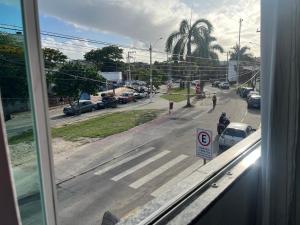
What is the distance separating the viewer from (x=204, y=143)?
1790 mm

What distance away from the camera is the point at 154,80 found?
4.32ft

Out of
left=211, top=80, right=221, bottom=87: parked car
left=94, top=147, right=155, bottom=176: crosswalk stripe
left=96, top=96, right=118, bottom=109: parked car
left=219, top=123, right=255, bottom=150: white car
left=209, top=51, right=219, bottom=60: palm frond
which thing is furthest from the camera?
left=209, top=51, right=219, bottom=60: palm frond

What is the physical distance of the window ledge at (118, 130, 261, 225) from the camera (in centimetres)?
93

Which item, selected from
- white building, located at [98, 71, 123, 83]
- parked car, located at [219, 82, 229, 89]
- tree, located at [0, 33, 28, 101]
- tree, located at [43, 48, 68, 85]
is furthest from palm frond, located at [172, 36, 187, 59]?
tree, located at [0, 33, 28, 101]

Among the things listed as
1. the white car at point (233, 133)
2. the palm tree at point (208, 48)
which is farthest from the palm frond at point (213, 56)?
the white car at point (233, 133)

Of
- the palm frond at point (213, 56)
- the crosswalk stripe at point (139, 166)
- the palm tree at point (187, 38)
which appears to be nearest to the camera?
the crosswalk stripe at point (139, 166)

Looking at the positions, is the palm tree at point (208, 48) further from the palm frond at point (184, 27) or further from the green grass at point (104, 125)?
the green grass at point (104, 125)

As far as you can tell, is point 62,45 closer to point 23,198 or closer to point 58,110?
point 58,110

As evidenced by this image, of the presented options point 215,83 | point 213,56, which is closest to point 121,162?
point 215,83

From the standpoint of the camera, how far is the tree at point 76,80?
767mm

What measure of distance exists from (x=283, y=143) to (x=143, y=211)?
69 centimetres

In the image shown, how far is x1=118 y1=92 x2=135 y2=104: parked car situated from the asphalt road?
0.29 meters

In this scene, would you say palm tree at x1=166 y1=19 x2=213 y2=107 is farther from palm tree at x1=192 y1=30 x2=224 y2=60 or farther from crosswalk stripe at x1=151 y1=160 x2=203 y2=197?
crosswalk stripe at x1=151 y1=160 x2=203 y2=197

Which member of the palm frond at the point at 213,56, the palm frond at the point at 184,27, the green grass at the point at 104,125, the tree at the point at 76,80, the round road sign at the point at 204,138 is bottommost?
the round road sign at the point at 204,138
